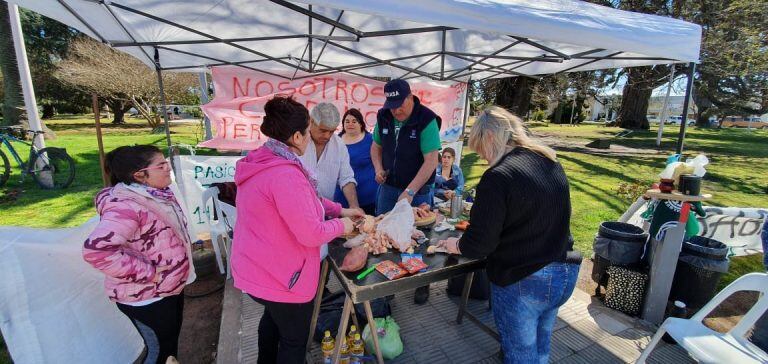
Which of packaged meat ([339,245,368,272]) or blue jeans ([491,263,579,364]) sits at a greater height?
packaged meat ([339,245,368,272])

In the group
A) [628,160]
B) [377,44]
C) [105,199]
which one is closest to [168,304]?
[105,199]

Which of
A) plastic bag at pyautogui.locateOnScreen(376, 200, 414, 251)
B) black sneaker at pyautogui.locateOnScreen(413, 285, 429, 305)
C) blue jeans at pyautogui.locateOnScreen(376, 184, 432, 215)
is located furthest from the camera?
black sneaker at pyautogui.locateOnScreen(413, 285, 429, 305)

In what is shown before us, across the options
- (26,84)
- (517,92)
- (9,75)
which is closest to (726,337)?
(26,84)

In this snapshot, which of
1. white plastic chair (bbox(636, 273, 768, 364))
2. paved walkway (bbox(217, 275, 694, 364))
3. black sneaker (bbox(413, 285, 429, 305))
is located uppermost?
white plastic chair (bbox(636, 273, 768, 364))

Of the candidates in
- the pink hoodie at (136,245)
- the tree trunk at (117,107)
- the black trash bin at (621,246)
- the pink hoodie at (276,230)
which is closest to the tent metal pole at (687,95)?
the black trash bin at (621,246)

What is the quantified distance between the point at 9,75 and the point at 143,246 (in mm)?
12219

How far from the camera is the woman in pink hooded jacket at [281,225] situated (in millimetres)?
1453

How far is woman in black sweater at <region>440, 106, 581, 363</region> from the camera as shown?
150cm

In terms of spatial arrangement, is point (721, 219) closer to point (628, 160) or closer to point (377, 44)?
point (377, 44)

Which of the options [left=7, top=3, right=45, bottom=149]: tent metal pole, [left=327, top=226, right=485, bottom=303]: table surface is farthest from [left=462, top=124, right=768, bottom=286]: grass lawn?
[left=7, top=3, right=45, bottom=149]: tent metal pole

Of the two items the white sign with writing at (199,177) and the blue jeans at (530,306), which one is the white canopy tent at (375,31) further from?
the blue jeans at (530,306)

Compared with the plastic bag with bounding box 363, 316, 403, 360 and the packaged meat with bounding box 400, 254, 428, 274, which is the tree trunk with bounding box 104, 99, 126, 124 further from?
the packaged meat with bounding box 400, 254, 428, 274

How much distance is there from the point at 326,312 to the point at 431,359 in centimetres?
85

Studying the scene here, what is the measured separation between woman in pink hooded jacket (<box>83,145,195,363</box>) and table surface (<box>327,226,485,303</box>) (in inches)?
34.5
